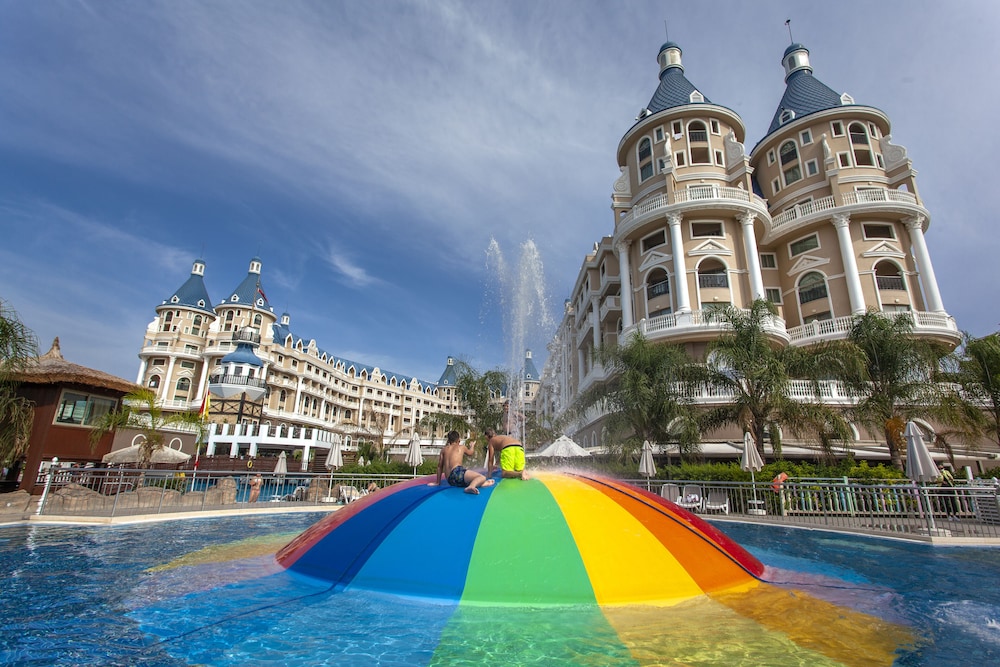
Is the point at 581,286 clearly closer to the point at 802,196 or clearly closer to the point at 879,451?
the point at 802,196

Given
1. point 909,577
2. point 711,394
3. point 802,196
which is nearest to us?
point 909,577

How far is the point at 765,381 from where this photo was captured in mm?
20406

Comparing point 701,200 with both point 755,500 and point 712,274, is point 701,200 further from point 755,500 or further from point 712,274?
point 755,500

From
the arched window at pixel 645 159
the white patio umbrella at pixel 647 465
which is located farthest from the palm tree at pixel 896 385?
the arched window at pixel 645 159

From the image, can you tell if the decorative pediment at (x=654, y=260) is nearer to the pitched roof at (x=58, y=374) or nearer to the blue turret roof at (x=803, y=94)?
the blue turret roof at (x=803, y=94)

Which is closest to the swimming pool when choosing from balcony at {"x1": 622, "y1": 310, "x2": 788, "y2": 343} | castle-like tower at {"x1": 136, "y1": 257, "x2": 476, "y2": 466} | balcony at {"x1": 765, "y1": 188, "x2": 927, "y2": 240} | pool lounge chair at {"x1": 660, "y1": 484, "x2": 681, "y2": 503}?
pool lounge chair at {"x1": 660, "y1": 484, "x2": 681, "y2": 503}

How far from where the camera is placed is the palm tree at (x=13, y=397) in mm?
15148

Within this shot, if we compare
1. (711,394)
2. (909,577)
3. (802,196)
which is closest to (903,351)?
(711,394)

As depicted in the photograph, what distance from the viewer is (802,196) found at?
3753 centimetres

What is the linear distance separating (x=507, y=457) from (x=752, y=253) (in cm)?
3095

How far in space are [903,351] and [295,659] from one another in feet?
81.6

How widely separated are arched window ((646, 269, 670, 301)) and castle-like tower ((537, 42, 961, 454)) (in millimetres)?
98

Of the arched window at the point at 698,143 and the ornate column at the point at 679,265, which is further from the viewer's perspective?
the arched window at the point at 698,143

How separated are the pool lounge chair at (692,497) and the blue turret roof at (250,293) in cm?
7104
